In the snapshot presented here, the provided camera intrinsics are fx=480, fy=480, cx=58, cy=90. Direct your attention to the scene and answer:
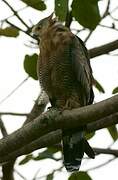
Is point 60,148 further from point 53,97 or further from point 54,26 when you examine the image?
point 54,26

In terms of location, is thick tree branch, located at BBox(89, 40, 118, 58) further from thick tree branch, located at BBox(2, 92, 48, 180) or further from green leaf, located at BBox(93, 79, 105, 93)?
thick tree branch, located at BBox(2, 92, 48, 180)

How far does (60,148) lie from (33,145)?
436mm

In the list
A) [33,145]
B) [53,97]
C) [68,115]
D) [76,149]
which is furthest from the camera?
[53,97]

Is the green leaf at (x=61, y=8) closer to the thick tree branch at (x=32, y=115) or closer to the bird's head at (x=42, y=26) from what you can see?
the bird's head at (x=42, y=26)

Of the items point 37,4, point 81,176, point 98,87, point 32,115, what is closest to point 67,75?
point 98,87

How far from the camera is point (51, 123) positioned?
2.03m

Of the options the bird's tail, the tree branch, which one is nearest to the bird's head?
the bird's tail

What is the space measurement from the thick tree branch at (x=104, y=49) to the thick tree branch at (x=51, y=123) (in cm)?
102

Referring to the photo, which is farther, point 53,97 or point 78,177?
point 53,97

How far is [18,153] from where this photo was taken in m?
2.49

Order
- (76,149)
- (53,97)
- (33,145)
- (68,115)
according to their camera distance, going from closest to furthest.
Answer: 1. (68,115)
2. (33,145)
3. (76,149)
4. (53,97)

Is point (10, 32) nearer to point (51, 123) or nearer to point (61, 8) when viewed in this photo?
point (61, 8)

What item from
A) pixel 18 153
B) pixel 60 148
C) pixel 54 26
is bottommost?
pixel 60 148

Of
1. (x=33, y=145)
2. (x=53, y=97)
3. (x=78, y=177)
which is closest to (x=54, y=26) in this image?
(x=53, y=97)
